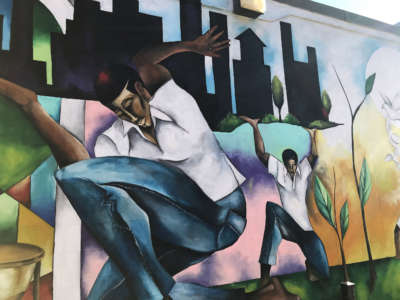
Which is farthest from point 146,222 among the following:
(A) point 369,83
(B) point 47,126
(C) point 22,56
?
(A) point 369,83

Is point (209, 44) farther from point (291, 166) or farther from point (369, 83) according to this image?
point (369, 83)

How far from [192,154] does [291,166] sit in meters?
1.07

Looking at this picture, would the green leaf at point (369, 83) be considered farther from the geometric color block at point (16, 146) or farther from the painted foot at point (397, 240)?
the geometric color block at point (16, 146)

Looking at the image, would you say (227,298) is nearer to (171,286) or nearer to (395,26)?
(171,286)

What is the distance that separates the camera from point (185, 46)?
3176mm

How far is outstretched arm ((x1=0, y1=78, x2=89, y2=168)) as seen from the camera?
2.53 m

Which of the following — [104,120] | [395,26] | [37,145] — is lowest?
[37,145]

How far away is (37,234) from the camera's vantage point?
245 centimetres

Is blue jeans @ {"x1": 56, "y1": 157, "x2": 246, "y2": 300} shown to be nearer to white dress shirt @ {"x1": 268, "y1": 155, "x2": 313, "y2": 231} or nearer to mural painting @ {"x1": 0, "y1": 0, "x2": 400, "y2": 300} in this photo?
mural painting @ {"x1": 0, "y1": 0, "x2": 400, "y2": 300}

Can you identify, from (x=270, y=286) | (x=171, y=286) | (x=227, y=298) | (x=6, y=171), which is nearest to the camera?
(x=6, y=171)

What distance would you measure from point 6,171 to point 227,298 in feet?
6.49

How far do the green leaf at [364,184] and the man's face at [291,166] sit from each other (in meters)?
0.90

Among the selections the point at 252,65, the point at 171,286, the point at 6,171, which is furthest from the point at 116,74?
the point at 171,286

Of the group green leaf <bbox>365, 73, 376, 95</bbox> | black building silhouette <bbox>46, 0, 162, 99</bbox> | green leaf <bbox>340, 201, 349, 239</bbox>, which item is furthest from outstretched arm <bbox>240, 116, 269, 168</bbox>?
green leaf <bbox>365, 73, 376, 95</bbox>
